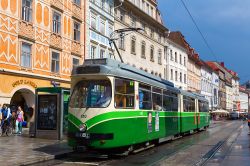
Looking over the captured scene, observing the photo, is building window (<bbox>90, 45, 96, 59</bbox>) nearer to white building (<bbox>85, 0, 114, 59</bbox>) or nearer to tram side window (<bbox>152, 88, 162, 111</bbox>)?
white building (<bbox>85, 0, 114, 59</bbox>)

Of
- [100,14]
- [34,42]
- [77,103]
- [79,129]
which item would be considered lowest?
[79,129]

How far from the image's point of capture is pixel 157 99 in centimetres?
1745

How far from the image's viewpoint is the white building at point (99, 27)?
34438mm

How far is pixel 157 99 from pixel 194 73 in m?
59.1

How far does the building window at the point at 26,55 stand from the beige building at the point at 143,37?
13741 millimetres

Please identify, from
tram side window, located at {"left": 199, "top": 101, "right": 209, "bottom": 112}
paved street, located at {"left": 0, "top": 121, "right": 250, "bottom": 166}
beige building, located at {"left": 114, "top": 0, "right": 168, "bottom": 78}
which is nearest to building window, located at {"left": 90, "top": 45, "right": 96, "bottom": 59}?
beige building, located at {"left": 114, "top": 0, "right": 168, "bottom": 78}

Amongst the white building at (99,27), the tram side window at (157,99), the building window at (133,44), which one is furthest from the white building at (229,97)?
the tram side window at (157,99)

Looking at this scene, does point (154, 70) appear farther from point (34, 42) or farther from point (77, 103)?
point (77, 103)

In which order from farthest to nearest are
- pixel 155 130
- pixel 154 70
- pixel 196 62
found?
pixel 196 62, pixel 154 70, pixel 155 130

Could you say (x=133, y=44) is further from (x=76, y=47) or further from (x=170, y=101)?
(x=170, y=101)

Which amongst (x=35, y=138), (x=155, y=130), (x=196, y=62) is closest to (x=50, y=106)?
(x=35, y=138)

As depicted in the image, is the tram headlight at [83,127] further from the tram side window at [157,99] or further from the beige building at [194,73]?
the beige building at [194,73]

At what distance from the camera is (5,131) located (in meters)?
21.6

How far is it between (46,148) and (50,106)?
436cm
